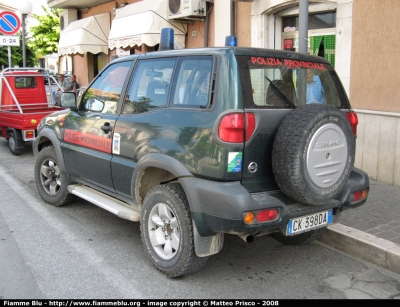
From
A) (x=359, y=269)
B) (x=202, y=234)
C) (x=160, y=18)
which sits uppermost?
(x=160, y=18)

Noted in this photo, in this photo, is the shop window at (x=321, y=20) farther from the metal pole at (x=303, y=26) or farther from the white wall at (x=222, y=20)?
the metal pole at (x=303, y=26)

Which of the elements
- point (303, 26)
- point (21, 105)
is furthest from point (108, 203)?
point (21, 105)

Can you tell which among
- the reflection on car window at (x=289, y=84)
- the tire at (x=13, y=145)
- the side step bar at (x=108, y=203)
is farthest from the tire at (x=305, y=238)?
the tire at (x=13, y=145)

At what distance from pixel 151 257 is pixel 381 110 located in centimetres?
453

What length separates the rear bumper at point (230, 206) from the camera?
3.11 metres

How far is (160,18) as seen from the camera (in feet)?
35.8

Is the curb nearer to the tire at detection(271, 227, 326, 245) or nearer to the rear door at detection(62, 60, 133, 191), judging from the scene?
the tire at detection(271, 227, 326, 245)

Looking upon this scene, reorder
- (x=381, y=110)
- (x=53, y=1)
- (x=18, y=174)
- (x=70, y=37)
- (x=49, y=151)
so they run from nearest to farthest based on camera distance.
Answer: (x=49, y=151) < (x=381, y=110) < (x=18, y=174) < (x=70, y=37) < (x=53, y=1)

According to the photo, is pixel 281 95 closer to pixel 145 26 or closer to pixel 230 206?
pixel 230 206

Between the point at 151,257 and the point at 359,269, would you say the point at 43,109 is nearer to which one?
the point at 151,257

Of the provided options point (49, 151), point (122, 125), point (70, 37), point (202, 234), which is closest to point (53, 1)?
point (70, 37)

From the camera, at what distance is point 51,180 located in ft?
18.6

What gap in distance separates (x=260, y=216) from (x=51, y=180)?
136 inches

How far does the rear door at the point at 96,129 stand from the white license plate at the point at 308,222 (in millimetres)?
1902
